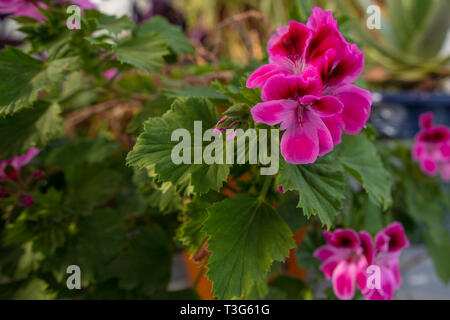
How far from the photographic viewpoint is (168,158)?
323 mm

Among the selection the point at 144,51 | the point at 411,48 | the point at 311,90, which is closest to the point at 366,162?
the point at 311,90

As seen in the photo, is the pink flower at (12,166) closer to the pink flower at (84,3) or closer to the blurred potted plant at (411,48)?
the pink flower at (84,3)

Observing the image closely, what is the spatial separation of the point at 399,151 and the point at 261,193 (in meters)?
0.59

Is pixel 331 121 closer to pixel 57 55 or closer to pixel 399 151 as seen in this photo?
pixel 57 55

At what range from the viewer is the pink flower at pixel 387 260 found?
0.41m

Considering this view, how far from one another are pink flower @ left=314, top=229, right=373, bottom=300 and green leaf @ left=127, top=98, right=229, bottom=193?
0.68ft

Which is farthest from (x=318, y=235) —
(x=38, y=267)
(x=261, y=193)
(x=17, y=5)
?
(x=17, y=5)

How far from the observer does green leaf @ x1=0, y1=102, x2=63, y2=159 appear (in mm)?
444

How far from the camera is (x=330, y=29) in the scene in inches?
12.0

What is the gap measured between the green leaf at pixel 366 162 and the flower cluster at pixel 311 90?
0.36 feet

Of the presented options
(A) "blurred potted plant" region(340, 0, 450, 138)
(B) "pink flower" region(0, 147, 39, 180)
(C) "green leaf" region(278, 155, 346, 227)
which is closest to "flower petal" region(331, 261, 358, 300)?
(C) "green leaf" region(278, 155, 346, 227)

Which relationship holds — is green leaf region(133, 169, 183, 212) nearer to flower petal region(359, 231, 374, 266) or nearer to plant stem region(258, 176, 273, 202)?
plant stem region(258, 176, 273, 202)

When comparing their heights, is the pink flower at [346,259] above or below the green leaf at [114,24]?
below

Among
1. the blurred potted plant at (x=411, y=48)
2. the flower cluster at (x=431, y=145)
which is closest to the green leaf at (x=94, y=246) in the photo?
the flower cluster at (x=431, y=145)
